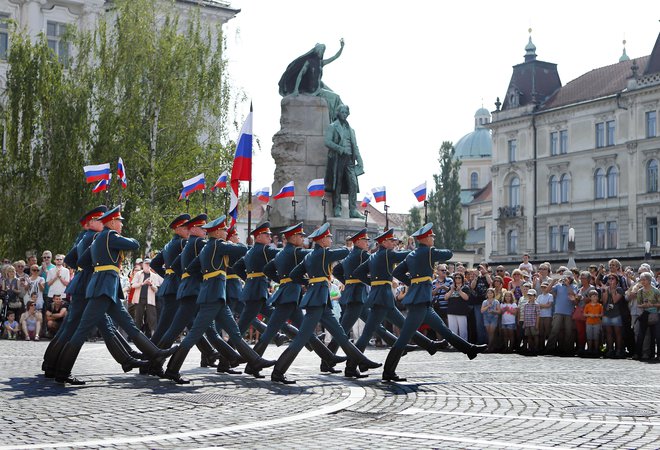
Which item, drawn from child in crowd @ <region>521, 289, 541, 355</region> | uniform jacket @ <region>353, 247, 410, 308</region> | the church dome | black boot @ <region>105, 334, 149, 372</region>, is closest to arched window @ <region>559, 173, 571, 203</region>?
the church dome

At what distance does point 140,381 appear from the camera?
1277 cm

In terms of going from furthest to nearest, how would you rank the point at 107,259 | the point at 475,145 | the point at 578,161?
the point at 475,145, the point at 578,161, the point at 107,259

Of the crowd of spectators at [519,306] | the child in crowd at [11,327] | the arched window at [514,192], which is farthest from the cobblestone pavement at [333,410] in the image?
the arched window at [514,192]

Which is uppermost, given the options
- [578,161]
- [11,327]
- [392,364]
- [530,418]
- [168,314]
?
[578,161]

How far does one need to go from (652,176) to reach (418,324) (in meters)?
61.7

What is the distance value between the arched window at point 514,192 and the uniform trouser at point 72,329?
239ft

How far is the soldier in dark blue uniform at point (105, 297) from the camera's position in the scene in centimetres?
1212

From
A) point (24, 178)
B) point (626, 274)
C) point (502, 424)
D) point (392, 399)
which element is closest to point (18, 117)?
point (24, 178)

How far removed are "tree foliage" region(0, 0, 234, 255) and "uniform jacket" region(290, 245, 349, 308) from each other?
21087 mm

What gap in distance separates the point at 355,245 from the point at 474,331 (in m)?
7.58

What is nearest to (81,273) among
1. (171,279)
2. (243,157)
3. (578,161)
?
(171,279)

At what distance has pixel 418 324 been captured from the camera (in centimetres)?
1319

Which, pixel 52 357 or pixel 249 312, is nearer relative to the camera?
pixel 52 357

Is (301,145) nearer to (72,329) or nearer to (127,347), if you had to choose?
(127,347)
